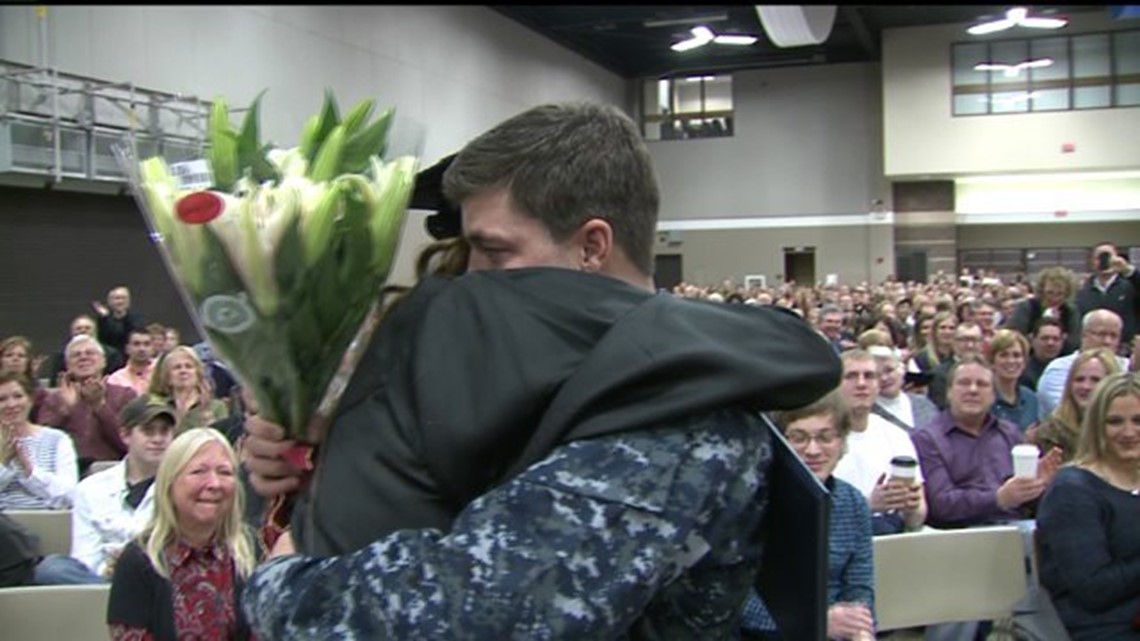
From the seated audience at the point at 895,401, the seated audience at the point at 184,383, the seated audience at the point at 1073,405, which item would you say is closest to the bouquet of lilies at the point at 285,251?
the seated audience at the point at 1073,405

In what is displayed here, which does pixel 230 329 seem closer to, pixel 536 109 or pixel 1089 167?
pixel 536 109

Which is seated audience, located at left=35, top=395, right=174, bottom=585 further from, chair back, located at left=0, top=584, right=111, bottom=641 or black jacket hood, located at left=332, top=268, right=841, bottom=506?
black jacket hood, located at left=332, top=268, right=841, bottom=506

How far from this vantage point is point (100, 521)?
443 centimetres

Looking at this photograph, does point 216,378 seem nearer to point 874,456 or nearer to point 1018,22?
point 874,456

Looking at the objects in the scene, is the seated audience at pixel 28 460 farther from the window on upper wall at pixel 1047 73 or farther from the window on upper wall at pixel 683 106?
the window on upper wall at pixel 683 106

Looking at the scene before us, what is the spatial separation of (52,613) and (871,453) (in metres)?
3.22

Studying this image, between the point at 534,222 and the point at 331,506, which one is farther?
the point at 534,222

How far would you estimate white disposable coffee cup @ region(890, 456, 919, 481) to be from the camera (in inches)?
154

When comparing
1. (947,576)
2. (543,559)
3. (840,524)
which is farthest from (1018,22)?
(543,559)

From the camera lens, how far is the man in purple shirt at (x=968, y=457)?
462 centimetres

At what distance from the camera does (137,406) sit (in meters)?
4.86

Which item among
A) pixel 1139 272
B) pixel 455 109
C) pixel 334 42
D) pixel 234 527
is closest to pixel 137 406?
pixel 234 527

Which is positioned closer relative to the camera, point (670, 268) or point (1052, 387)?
point (1052, 387)

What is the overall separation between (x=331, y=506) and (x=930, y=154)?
2508 cm
